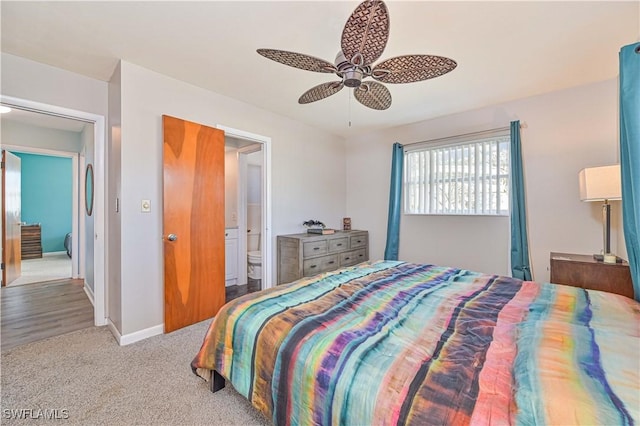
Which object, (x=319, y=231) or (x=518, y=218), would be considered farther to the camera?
(x=319, y=231)

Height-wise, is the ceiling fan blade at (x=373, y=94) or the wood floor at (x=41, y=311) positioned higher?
the ceiling fan blade at (x=373, y=94)

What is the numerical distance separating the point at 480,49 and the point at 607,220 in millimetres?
1852

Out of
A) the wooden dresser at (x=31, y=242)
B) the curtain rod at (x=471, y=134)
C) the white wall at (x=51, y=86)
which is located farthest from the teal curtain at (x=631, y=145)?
the wooden dresser at (x=31, y=242)

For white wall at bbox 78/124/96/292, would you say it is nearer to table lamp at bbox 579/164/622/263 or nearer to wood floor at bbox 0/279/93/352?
wood floor at bbox 0/279/93/352

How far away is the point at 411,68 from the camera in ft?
5.66

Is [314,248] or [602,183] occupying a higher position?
[602,183]

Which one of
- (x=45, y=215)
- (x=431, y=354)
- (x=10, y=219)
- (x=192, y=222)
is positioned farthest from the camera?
(x=45, y=215)

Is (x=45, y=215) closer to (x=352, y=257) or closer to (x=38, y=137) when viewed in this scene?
(x=38, y=137)

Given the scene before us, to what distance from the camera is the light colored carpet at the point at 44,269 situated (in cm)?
441

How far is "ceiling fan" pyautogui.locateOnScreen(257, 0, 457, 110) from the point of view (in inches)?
53.2

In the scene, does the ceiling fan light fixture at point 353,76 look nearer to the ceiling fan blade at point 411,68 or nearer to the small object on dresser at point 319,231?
the ceiling fan blade at point 411,68

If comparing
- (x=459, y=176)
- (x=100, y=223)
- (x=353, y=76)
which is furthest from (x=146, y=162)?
(x=459, y=176)

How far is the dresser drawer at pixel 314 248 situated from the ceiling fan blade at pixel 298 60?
217 centimetres

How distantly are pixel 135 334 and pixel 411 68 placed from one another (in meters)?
3.10
